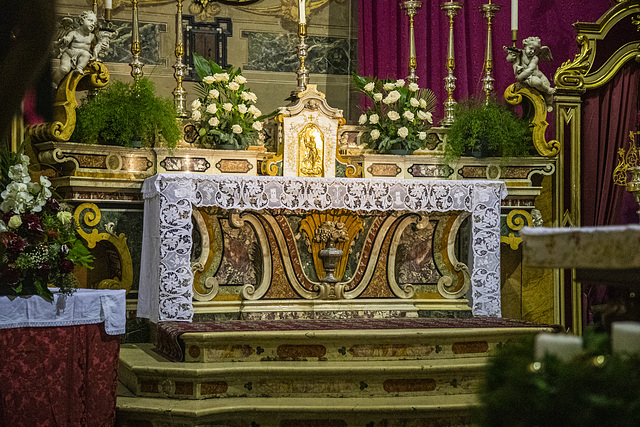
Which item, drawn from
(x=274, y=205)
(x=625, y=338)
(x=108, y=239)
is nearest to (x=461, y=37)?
(x=274, y=205)

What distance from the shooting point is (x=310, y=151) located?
586 centimetres

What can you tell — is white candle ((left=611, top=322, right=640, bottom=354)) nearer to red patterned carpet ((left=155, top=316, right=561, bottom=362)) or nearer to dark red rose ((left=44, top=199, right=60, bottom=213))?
red patterned carpet ((left=155, top=316, right=561, bottom=362))

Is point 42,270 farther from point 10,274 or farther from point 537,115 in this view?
point 537,115

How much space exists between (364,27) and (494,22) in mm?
1215

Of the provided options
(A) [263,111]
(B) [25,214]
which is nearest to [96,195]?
(B) [25,214]

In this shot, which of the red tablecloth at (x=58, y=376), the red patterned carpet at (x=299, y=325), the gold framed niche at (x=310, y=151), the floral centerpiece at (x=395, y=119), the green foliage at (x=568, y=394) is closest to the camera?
the green foliage at (x=568, y=394)

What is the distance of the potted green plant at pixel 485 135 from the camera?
6188 millimetres

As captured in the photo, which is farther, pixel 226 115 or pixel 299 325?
pixel 226 115

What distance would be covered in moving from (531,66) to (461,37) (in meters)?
1.28

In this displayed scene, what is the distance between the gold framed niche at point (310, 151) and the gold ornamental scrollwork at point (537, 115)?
163 cm

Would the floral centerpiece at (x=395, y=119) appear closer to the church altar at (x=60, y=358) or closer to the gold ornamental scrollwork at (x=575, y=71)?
the gold ornamental scrollwork at (x=575, y=71)

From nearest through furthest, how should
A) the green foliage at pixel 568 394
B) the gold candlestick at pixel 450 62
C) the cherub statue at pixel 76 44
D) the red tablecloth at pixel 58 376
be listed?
1. the green foliage at pixel 568 394
2. the red tablecloth at pixel 58 376
3. the cherub statue at pixel 76 44
4. the gold candlestick at pixel 450 62

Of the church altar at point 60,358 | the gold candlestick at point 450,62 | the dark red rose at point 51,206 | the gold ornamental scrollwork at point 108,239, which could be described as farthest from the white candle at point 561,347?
the gold candlestick at point 450,62

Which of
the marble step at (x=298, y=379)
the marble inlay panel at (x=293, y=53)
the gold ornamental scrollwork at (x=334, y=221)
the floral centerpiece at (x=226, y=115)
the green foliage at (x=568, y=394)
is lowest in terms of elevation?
the marble step at (x=298, y=379)
